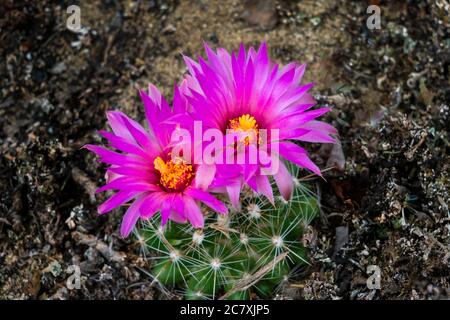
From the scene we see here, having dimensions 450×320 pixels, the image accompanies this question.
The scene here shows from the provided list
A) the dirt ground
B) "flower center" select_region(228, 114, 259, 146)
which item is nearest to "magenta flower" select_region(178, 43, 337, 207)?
"flower center" select_region(228, 114, 259, 146)

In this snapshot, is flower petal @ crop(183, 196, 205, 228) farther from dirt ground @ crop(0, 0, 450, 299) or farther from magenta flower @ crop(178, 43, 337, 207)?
dirt ground @ crop(0, 0, 450, 299)

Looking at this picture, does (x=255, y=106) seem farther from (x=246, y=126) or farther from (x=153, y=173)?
(x=153, y=173)

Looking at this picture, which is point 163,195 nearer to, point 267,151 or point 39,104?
point 267,151

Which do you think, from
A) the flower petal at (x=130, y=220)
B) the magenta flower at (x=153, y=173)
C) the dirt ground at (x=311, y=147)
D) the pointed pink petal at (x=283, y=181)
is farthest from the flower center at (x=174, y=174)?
the dirt ground at (x=311, y=147)

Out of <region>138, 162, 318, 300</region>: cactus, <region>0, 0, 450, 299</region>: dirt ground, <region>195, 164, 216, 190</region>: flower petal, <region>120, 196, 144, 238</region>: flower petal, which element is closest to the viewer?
<region>195, 164, 216, 190</region>: flower petal

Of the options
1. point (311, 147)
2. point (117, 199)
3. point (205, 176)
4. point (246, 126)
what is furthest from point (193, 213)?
point (311, 147)

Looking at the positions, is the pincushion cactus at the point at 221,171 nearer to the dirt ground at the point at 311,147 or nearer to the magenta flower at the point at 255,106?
the magenta flower at the point at 255,106
